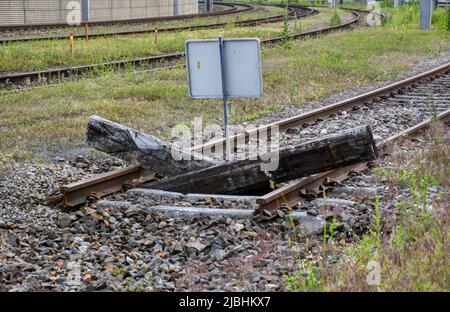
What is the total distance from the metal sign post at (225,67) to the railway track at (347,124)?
1.00 meters

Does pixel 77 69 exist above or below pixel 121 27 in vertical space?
below

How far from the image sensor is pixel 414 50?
22344mm

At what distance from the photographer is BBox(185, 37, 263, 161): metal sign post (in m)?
8.32

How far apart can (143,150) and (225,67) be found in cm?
119

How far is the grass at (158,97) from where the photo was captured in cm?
1077

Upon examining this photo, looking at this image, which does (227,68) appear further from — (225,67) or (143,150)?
(143,150)

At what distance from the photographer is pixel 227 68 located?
8477 mm

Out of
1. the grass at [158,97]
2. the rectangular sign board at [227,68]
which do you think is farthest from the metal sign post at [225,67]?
the grass at [158,97]

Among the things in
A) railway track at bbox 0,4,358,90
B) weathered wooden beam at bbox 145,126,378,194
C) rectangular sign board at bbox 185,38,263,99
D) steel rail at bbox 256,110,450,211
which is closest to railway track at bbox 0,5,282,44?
railway track at bbox 0,4,358,90

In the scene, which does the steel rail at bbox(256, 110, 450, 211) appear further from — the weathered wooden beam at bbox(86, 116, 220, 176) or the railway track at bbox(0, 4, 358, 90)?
the railway track at bbox(0, 4, 358, 90)

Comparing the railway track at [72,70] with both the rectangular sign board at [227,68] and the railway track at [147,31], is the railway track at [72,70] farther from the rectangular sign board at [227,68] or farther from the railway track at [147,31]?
the rectangular sign board at [227,68]

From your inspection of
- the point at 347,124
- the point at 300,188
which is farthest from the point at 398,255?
the point at 347,124
